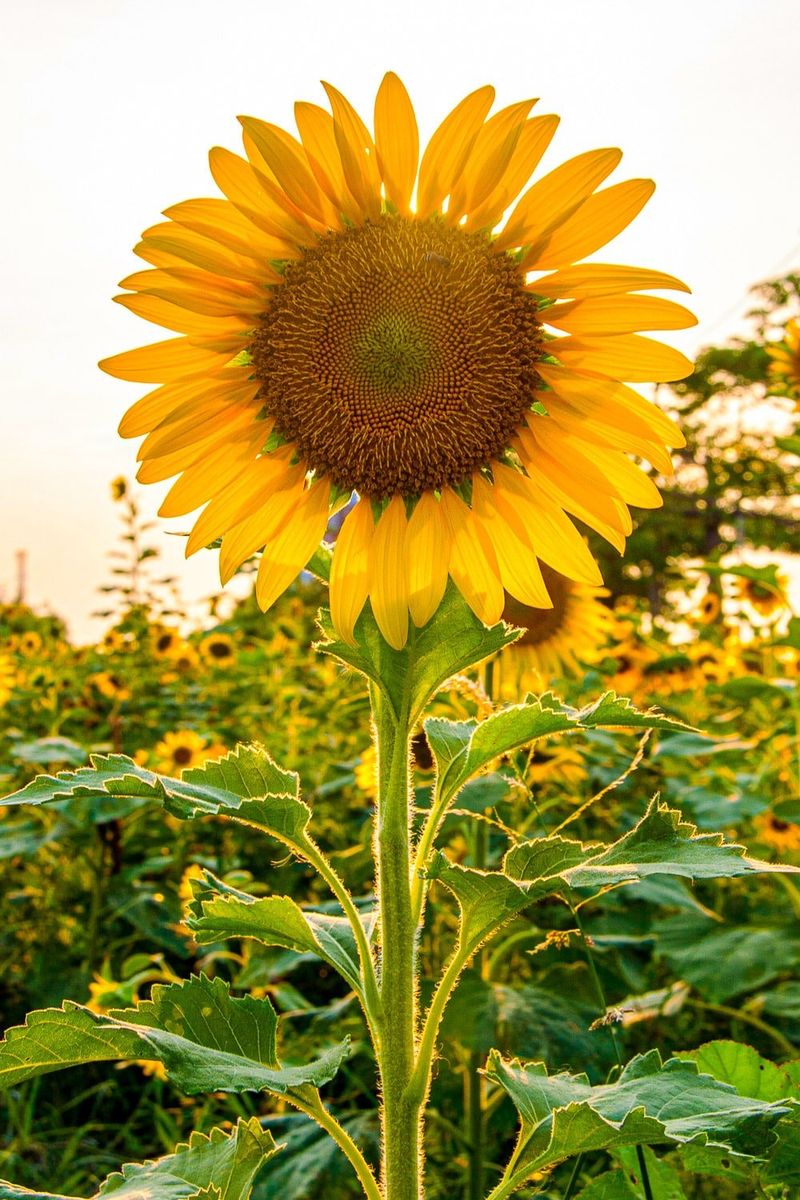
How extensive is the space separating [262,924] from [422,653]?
326 mm

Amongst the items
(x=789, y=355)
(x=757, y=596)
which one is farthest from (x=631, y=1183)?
(x=757, y=596)

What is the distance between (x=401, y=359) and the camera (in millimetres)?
1327

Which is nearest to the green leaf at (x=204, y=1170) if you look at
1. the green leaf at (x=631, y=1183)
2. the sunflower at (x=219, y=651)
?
the green leaf at (x=631, y=1183)

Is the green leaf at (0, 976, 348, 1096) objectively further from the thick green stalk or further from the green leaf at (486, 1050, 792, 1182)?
the green leaf at (486, 1050, 792, 1182)

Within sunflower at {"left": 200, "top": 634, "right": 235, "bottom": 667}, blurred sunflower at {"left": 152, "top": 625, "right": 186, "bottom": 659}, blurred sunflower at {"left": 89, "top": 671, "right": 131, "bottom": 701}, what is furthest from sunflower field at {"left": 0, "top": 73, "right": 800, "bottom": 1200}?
sunflower at {"left": 200, "top": 634, "right": 235, "bottom": 667}

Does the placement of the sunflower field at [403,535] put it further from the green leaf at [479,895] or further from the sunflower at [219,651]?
the sunflower at [219,651]

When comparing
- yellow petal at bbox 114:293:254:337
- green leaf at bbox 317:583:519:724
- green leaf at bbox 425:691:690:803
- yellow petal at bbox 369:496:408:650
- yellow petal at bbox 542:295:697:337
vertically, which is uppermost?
yellow petal at bbox 114:293:254:337

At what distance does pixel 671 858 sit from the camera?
110 centimetres

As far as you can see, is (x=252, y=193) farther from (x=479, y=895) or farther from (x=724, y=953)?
(x=724, y=953)

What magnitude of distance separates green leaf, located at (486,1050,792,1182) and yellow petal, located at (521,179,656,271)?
84 cm

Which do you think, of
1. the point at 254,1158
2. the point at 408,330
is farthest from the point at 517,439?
the point at 254,1158

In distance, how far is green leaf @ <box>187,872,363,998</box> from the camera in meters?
1.16

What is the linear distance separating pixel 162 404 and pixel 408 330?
0.97ft

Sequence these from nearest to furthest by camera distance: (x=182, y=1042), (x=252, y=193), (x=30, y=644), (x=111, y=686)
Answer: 1. (x=182, y=1042)
2. (x=252, y=193)
3. (x=111, y=686)
4. (x=30, y=644)
